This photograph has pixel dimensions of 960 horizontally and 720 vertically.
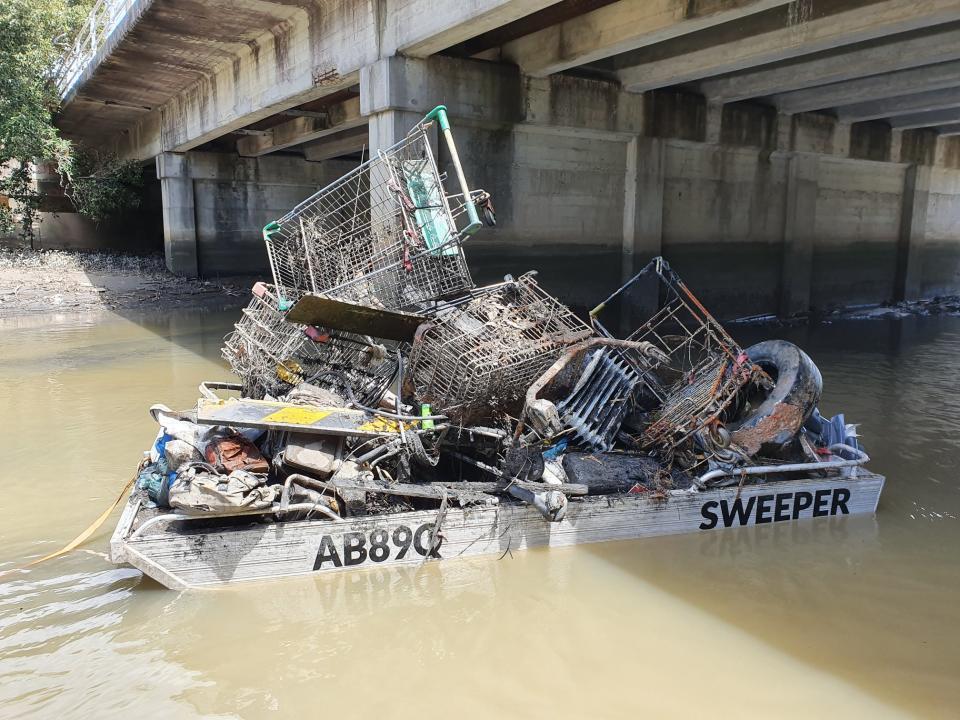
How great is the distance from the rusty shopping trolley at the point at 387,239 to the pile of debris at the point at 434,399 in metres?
0.02

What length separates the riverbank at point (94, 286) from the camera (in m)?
18.5

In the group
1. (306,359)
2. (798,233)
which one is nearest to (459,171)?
(306,359)

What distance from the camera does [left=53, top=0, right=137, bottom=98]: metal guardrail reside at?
15220 millimetres

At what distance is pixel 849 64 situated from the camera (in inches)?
450

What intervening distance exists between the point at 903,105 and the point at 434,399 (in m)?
14.6

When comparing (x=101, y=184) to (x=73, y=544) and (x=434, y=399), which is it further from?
(x=434, y=399)

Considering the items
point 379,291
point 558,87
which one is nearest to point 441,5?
point 558,87

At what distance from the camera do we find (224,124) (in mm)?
15977

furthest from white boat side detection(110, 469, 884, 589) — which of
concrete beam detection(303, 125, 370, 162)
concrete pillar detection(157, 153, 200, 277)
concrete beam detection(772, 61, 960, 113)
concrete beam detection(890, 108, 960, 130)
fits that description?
concrete pillar detection(157, 153, 200, 277)

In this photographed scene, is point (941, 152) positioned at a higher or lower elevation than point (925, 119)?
lower

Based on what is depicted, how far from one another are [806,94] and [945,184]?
9.29 metres

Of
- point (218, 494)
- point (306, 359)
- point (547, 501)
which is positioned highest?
point (306, 359)

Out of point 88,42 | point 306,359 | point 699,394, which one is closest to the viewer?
point 699,394

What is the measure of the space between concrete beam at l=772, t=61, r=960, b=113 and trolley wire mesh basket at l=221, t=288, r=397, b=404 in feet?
38.3
